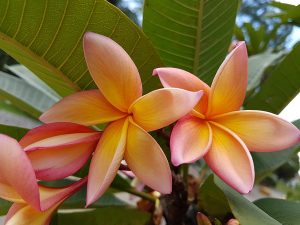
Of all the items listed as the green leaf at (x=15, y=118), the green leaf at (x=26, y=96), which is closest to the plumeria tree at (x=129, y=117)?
the green leaf at (x=26, y=96)

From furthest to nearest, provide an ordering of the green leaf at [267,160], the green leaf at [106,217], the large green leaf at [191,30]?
1. the green leaf at [267,160]
2. the green leaf at [106,217]
3. the large green leaf at [191,30]

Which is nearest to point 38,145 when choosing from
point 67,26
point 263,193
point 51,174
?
point 51,174

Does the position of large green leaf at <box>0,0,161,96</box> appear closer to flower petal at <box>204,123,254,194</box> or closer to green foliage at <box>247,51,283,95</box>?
flower petal at <box>204,123,254,194</box>

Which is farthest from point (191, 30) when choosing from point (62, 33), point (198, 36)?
point (62, 33)

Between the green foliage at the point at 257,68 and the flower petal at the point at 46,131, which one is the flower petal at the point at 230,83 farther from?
the green foliage at the point at 257,68

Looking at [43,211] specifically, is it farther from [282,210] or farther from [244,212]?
[282,210]

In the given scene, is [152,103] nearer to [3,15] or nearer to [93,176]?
[93,176]
